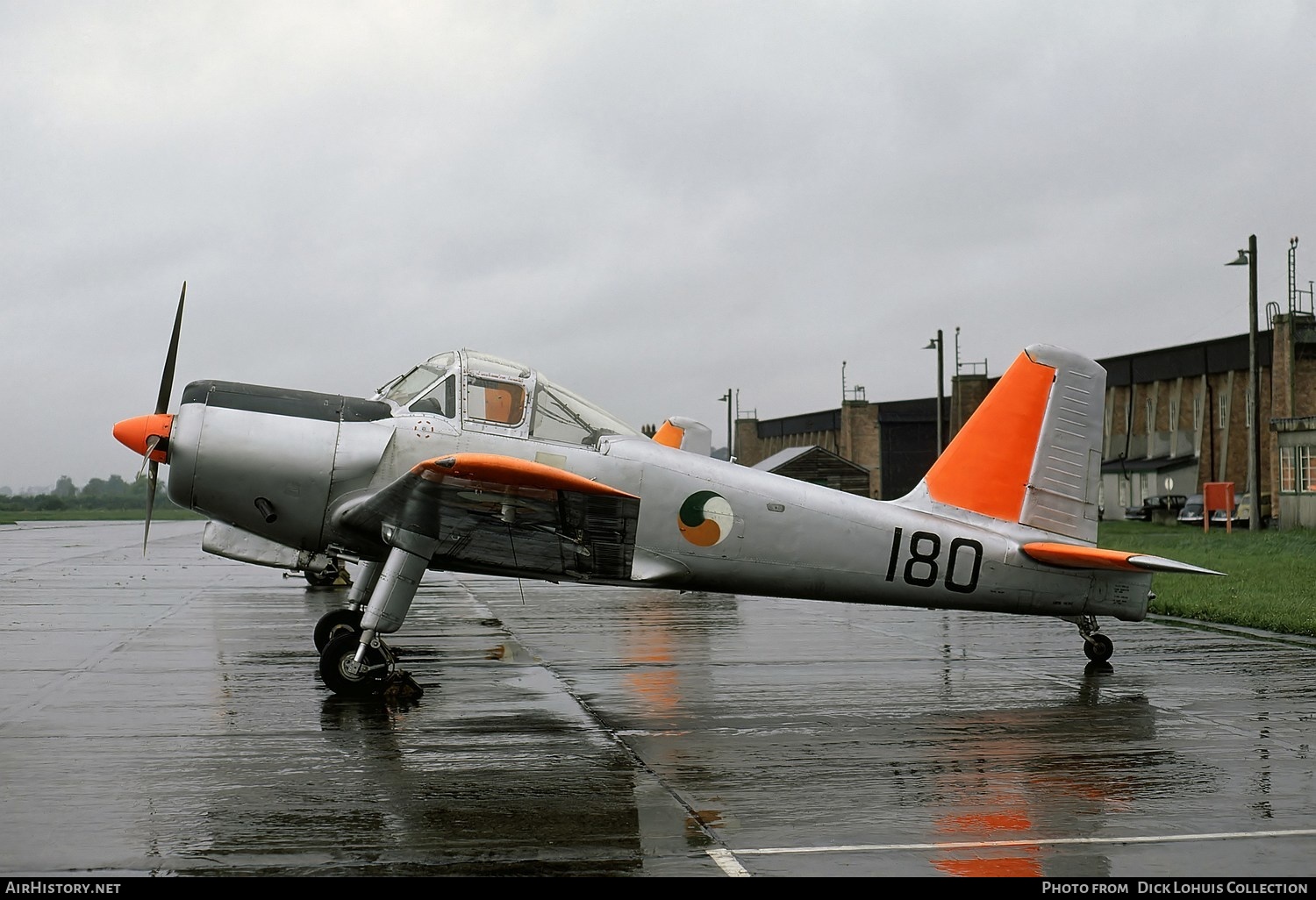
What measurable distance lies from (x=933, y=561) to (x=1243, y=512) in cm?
4117

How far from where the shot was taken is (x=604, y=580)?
32.9ft

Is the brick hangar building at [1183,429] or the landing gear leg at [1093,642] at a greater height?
the brick hangar building at [1183,429]

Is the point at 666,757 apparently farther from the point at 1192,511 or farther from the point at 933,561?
the point at 1192,511

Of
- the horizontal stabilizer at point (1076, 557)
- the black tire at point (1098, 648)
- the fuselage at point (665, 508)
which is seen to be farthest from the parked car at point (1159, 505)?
the fuselage at point (665, 508)

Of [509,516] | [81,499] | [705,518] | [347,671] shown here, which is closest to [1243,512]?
[705,518]

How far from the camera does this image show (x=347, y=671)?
9352 millimetres

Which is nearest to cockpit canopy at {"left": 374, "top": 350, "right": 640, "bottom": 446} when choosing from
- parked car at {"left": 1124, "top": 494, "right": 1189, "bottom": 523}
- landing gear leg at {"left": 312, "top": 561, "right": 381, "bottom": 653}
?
landing gear leg at {"left": 312, "top": 561, "right": 381, "bottom": 653}

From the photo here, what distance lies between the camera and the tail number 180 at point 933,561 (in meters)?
10.4

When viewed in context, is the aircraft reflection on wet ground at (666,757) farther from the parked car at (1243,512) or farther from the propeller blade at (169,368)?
the parked car at (1243,512)

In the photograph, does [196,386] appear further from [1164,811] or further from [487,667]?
[1164,811]

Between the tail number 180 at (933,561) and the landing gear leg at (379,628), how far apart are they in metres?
3.90

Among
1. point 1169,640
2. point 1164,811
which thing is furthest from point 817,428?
point 1164,811
